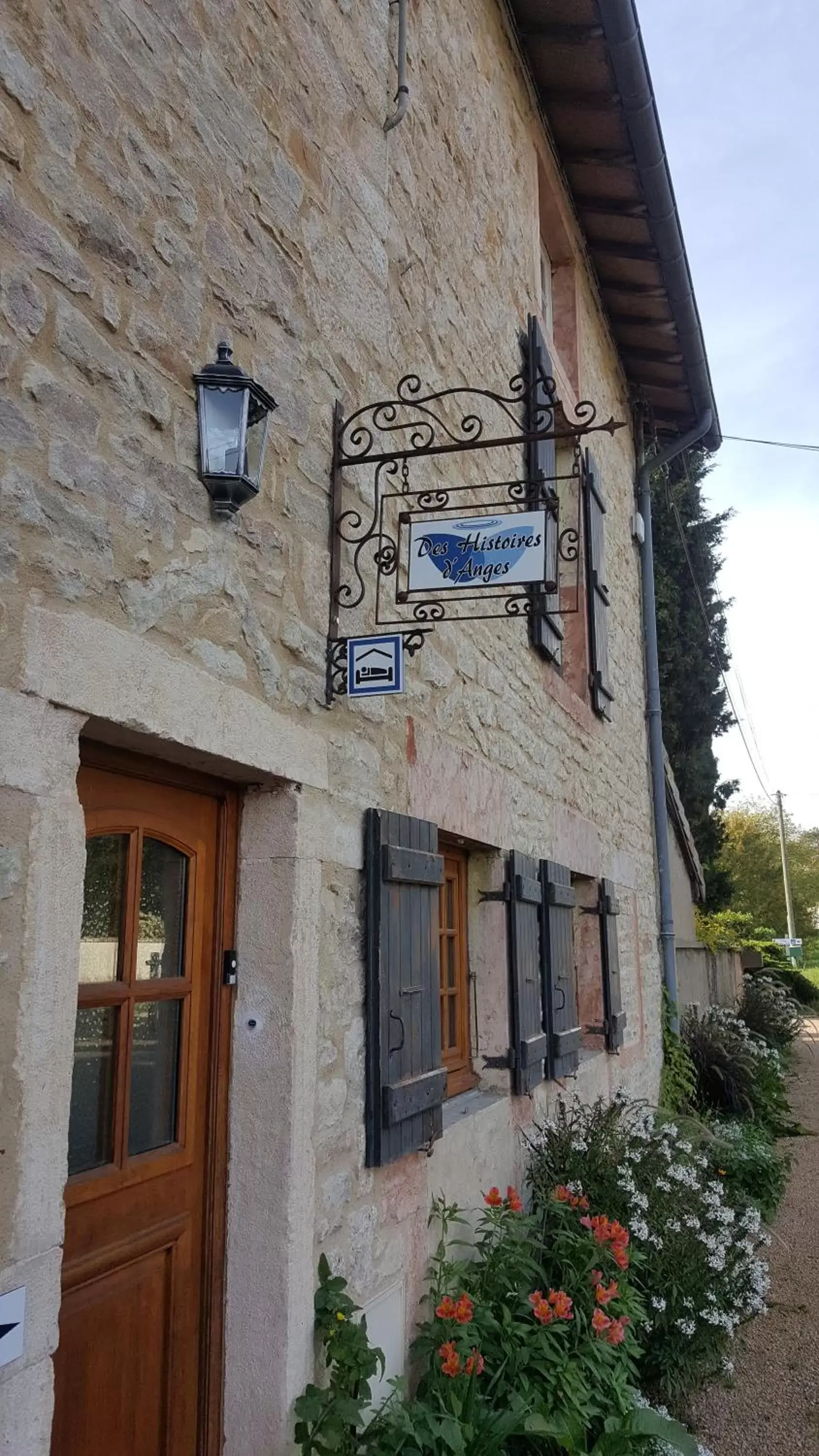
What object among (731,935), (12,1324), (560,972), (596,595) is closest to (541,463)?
(596,595)

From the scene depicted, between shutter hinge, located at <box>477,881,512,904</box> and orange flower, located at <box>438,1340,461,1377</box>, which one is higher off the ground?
shutter hinge, located at <box>477,881,512,904</box>

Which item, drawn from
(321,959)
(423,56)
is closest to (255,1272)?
(321,959)

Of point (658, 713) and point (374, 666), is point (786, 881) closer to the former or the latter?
point (658, 713)

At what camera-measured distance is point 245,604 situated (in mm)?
2309

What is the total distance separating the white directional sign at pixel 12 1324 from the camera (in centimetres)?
146

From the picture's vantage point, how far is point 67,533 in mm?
1766

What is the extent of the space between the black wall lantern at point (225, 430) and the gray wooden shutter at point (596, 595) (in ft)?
13.0

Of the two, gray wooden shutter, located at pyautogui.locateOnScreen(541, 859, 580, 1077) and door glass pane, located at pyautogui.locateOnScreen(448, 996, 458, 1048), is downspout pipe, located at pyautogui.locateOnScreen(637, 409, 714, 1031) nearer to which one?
gray wooden shutter, located at pyautogui.locateOnScreen(541, 859, 580, 1077)

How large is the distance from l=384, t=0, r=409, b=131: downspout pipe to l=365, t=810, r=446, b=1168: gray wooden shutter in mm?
2276

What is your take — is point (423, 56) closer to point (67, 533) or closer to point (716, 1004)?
point (67, 533)

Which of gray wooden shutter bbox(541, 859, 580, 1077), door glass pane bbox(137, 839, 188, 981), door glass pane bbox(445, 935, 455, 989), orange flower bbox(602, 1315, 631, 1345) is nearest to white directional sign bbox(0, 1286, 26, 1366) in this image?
door glass pane bbox(137, 839, 188, 981)

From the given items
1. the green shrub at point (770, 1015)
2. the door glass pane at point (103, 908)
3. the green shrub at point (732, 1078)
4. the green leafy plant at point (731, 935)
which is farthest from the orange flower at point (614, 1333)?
the green shrub at point (770, 1015)

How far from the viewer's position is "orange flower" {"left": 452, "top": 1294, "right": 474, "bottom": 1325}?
2.77 m

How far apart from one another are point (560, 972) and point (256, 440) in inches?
120
